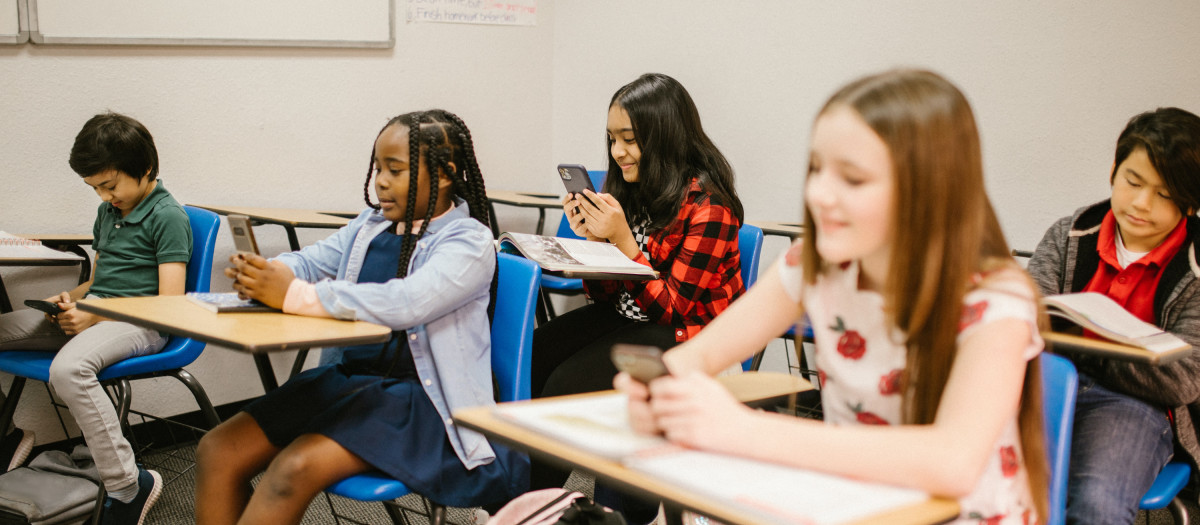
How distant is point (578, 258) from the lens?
1877 mm

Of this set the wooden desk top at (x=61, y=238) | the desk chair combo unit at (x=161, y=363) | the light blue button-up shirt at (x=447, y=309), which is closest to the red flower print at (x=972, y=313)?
the light blue button-up shirt at (x=447, y=309)

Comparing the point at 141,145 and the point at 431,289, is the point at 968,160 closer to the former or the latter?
the point at 431,289

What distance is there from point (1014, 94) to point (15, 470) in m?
3.10

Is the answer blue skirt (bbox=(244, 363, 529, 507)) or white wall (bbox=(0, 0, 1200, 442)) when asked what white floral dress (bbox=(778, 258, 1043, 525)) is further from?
white wall (bbox=(0, 0, 1200, 442))

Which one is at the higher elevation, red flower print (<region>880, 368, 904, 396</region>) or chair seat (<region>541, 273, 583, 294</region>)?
red flower print (<region>880, 368, 904, 396</region>)

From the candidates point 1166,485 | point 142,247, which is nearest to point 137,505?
point 142,247

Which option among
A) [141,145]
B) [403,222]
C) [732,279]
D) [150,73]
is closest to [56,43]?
[150,73]

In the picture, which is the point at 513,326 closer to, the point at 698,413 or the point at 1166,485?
the point at 698,413

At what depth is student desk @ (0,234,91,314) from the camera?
2218 millimetres

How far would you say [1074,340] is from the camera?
1445 mm

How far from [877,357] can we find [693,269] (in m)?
1.08

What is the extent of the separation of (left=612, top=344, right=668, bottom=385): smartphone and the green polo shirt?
1.80 metres

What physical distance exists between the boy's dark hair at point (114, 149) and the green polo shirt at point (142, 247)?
0.09 meters

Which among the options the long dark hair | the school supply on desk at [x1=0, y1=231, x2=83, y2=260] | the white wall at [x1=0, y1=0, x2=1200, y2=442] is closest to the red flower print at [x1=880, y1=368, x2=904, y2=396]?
the long dark hair
